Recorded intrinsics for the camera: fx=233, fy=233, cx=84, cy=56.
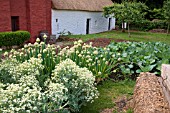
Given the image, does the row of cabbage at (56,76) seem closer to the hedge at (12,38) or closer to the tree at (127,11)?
the hedge at (12,38)

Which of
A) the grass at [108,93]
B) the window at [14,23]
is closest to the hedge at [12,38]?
the window at [14,23]

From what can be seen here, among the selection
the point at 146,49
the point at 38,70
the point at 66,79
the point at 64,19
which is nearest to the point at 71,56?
the point at 38,70

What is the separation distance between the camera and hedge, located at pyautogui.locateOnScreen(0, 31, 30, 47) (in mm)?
12180

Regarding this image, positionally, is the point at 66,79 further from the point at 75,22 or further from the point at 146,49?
the point at 75,22

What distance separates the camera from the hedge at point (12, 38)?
12.2 m

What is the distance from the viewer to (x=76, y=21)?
803 inches

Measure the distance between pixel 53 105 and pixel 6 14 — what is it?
11.3m

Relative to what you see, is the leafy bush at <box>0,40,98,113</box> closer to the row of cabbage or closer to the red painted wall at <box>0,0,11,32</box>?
the row of cabbage

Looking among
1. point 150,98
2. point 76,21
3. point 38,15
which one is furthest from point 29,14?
point 150,98

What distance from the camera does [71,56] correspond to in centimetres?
536

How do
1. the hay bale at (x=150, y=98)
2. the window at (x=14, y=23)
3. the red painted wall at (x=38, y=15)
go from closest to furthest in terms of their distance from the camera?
the hay bale at (x=150, y=98) < the window at (x=14, y=23) < the red painted wall at (x=38, y=15)

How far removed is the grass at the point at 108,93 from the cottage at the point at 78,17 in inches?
473

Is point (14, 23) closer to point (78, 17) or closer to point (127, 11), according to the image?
point (78, 17)

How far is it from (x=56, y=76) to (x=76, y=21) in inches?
659
